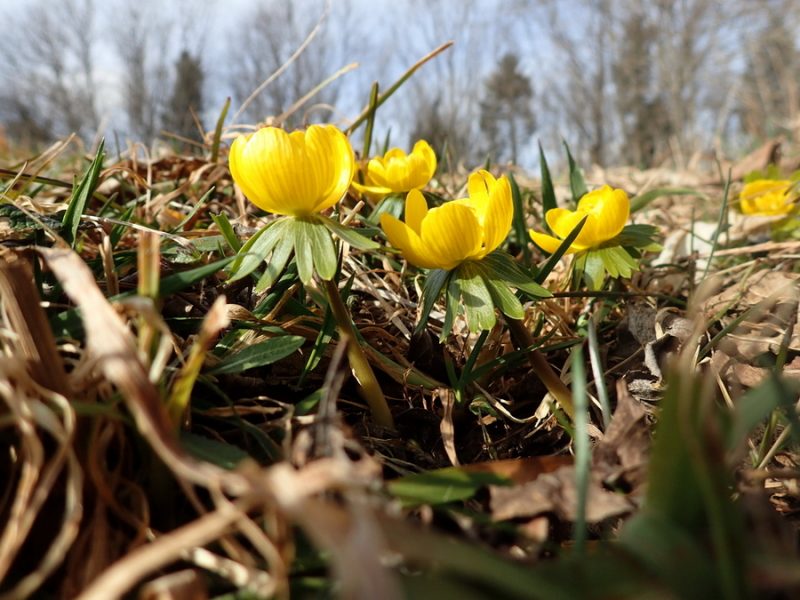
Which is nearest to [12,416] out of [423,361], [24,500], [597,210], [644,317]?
[24,500]

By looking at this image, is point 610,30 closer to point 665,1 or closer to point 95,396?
point 665,1

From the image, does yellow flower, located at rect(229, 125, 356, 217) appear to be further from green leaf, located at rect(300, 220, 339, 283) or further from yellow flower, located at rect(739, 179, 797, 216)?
yellow flower, located at rect(739, 179, 797, 216)

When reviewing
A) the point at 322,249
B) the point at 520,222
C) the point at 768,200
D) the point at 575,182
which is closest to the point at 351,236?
the point at 322,249

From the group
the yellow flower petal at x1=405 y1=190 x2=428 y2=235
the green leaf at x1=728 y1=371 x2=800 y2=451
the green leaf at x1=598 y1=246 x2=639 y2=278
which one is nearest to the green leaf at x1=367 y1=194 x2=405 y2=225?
the yellow flower petal at x1=405 y1=190 x2=428 y2=235

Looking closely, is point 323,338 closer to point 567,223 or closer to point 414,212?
point 414,212

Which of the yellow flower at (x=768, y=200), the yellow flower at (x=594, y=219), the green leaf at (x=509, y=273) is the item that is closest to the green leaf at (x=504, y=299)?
the green leaf at (x=509, y=273)

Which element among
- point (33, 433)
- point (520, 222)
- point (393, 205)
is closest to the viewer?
point (33, 433)
